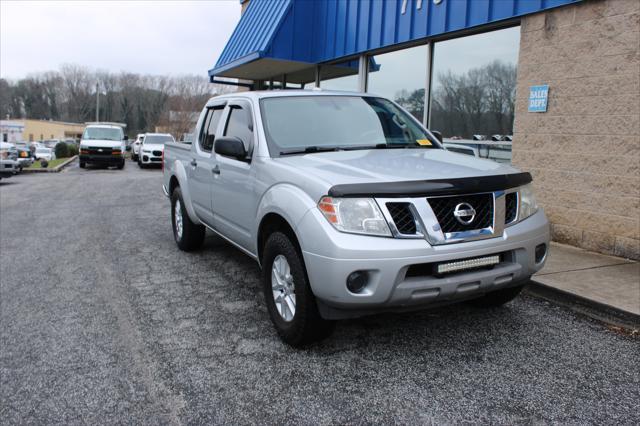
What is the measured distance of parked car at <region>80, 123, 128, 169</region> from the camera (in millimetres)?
23641

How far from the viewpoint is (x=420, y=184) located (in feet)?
10.8

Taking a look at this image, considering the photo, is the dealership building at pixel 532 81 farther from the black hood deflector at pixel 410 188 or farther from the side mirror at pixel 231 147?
the side mirror at pixel 231 147

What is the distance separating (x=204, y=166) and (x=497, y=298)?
125 inches

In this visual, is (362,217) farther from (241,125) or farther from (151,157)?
(151,157)

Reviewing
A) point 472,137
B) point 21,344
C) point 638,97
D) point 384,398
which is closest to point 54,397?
point 21,344

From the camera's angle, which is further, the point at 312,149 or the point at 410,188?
the point at 312,149

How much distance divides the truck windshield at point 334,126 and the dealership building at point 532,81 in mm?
2506

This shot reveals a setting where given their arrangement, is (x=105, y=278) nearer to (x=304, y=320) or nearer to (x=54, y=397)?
(x=54, y=397)

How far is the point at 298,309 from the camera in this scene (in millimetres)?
3568

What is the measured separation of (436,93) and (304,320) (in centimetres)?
660

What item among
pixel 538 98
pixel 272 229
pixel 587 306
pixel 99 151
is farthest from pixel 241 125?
pixel 99 151

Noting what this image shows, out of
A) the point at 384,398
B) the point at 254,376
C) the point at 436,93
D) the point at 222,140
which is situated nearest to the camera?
the point at 384,398

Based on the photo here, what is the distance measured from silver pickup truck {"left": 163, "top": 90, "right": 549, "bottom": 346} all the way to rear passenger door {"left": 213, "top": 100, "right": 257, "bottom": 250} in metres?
0.02

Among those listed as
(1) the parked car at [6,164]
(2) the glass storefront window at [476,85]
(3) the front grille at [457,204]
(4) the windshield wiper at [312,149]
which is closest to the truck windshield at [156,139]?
(1) the parked car at [6,164]
